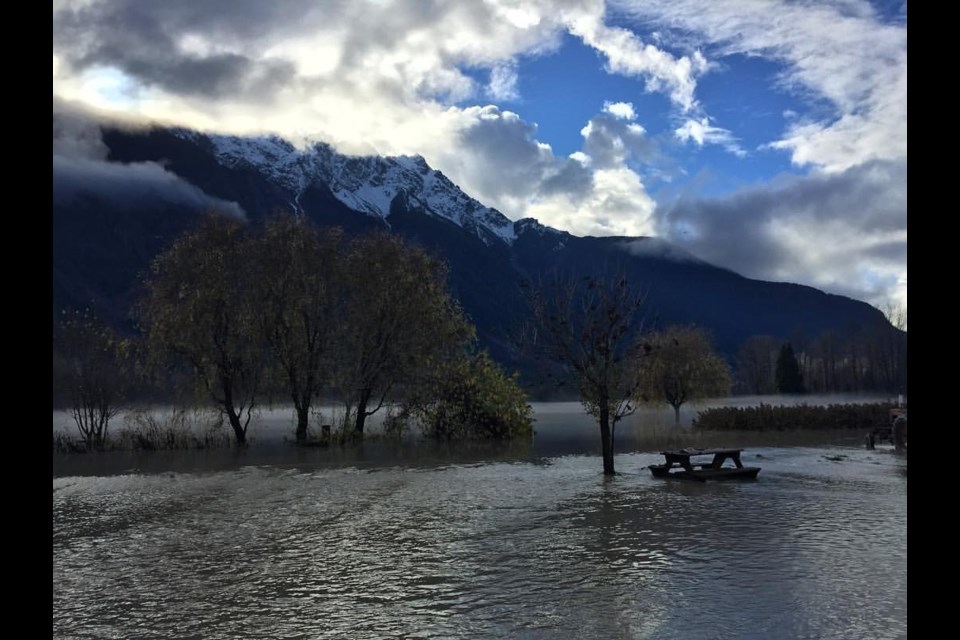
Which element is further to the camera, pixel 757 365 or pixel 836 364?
pixel 757 365

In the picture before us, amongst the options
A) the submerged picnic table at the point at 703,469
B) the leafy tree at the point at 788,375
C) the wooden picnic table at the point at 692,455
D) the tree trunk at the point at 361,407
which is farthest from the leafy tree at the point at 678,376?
the leafy tree at the point at 788,375

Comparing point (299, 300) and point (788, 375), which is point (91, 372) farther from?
point (788, 375)

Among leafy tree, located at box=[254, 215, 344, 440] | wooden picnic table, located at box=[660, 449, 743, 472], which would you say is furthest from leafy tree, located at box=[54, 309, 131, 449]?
wooden picnic table, located at box=[660, 449, 743, 472]

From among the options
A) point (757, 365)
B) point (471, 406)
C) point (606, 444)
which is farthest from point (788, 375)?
point (606, 444)

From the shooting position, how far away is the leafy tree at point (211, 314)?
35844 millimetres

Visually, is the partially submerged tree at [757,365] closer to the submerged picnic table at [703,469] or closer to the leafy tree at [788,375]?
the leafy tree at [788,375]

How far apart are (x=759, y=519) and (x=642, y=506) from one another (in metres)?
2.62

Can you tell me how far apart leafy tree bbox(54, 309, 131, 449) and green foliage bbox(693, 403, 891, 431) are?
109ft

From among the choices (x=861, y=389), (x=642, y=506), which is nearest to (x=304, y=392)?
(x=642, y=506)

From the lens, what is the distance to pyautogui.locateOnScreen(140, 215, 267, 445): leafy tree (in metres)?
35.8

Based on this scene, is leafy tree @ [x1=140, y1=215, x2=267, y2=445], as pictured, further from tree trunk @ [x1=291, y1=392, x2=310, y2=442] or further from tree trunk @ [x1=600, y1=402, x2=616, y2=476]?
tree trunk @ [x1=600, y1=402, x2=616, y2=476]

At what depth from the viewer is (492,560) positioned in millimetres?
11047

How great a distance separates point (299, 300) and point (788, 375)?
275 feet

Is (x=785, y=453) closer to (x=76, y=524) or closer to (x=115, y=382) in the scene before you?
(x=76, y=524)
